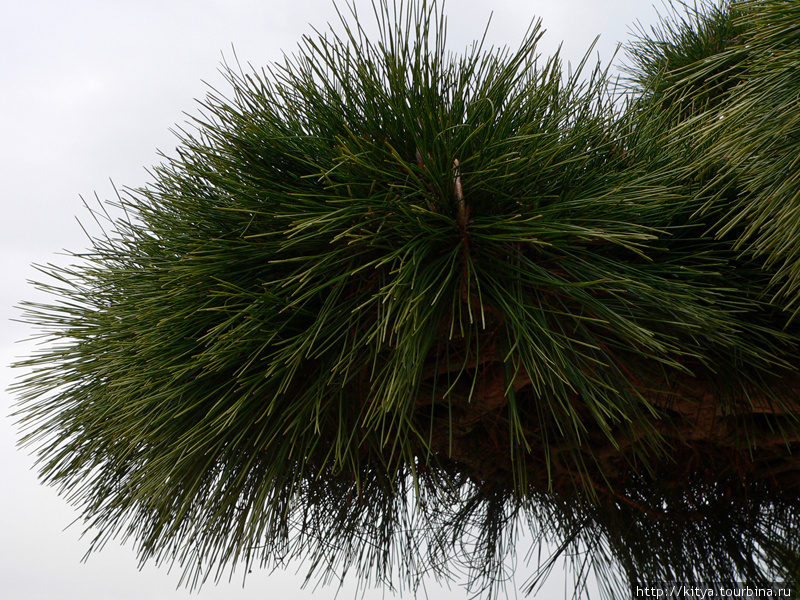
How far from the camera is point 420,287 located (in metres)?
0.49

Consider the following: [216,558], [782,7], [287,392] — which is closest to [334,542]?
[216,558]

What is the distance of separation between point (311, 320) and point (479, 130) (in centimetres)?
19

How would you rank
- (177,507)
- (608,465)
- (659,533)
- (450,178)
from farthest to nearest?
(659,533) → (608,465) → (177,507) → (450,178)

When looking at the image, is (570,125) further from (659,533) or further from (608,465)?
(659,533)

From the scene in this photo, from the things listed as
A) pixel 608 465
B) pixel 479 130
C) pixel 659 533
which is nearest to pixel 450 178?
pixel 479 130

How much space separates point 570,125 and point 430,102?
0.45ft

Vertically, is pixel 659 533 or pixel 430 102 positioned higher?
pixel 430 102

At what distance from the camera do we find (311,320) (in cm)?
57

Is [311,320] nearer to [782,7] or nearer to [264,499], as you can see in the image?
[264,499]

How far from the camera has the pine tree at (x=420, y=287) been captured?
518 millimetres

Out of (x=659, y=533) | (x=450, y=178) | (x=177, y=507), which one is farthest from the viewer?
(x=659, y=533)

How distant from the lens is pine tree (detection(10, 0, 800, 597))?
518 millimetres

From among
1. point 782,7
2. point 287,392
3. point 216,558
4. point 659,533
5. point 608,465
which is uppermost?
point 782,7

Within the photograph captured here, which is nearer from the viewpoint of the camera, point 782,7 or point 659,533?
point 782,7
